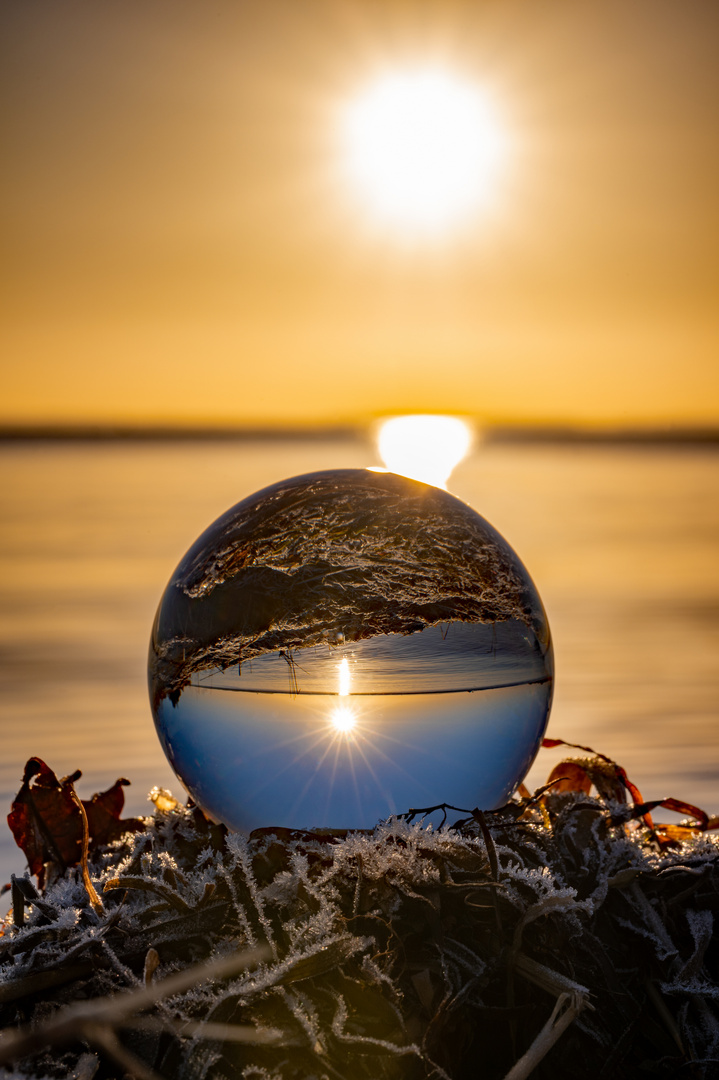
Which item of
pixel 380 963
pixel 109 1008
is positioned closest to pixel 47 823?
pixel 109 1008

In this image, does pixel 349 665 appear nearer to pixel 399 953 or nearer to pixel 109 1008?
pixel 399 953

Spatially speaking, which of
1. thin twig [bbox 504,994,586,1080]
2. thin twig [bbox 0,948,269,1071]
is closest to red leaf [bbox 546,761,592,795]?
thin twig [bbox 504,994,586,1080]

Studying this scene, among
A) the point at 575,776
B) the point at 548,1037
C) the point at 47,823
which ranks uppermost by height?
the point at 575,776

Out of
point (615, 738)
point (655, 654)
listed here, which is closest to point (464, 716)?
point (615, 738)

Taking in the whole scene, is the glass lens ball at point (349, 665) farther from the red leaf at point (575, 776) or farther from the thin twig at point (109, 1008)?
the thin twig at point (109, 1008)

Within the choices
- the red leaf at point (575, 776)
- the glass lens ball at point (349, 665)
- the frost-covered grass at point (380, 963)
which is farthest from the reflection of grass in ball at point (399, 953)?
the red leaf at point (575, 776)

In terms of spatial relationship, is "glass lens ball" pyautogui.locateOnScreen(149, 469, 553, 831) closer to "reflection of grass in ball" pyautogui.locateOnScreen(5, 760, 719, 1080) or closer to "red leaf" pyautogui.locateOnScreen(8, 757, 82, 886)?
"reflection of grass in ball" pyautogui.locateOnScreen(5, 760, 719, 1080)
